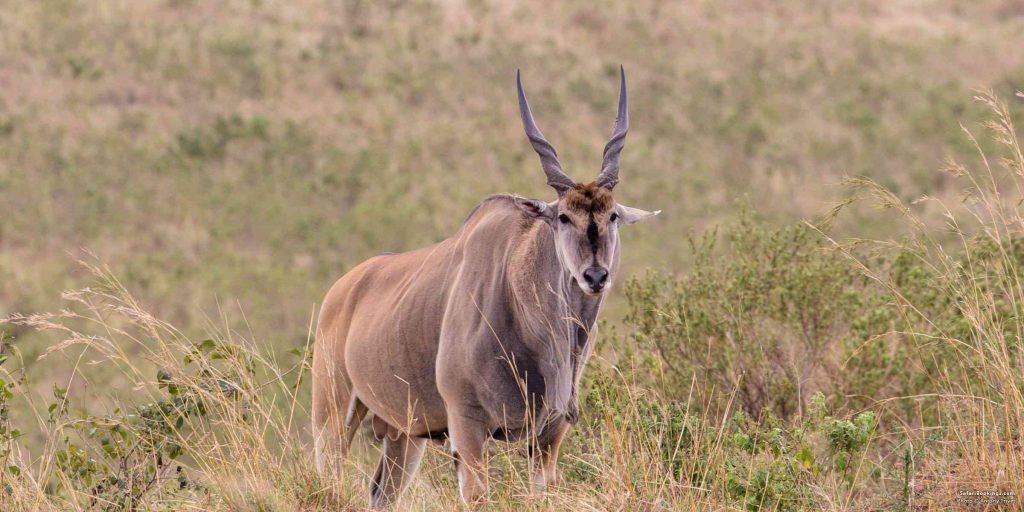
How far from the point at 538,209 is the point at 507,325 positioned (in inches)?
20.5

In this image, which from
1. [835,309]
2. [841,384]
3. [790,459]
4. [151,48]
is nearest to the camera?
[790,459]

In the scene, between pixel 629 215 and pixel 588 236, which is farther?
pixel 629 215

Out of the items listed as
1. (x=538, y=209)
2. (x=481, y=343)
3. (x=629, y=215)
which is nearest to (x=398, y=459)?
(x=481, y=343)

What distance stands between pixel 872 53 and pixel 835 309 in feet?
80.4

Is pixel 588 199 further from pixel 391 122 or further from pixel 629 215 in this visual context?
pixel 391 122

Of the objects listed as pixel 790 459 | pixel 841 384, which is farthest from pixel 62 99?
pixel 790 459

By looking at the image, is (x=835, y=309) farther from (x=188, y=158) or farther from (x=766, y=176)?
(x=188, y=158)

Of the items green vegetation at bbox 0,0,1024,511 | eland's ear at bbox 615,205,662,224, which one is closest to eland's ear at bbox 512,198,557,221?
eland's ear at bbox 615,205,662,224

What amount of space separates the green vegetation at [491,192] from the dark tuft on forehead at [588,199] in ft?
2.37

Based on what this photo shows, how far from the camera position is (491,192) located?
22.9m

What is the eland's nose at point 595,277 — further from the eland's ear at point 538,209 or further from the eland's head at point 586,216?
the eland's ear at point 538,209

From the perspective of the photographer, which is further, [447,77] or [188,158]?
[447,77]

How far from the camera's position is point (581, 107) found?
27.2m

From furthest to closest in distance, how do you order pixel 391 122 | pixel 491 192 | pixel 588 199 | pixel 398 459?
pixel 391 122 < pixel 491 192 < pixel 398 459 < pixel 588 199
